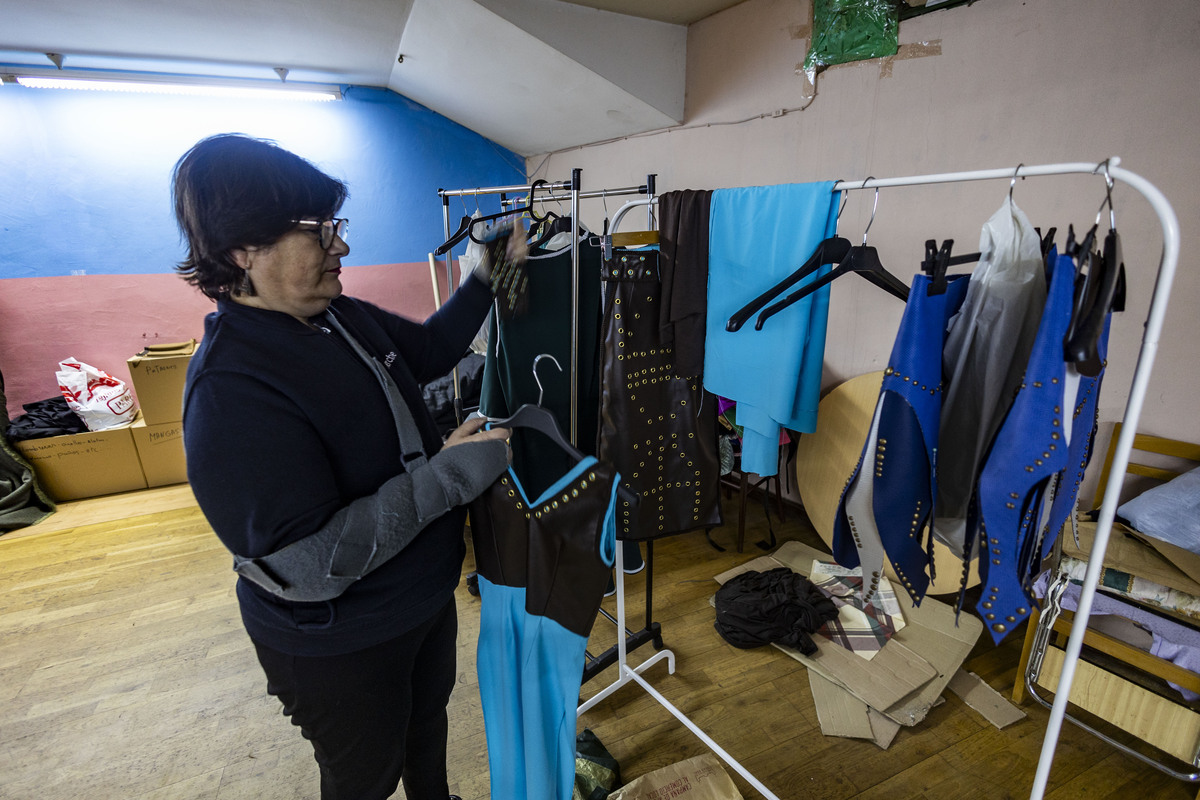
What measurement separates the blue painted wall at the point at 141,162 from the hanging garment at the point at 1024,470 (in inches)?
123

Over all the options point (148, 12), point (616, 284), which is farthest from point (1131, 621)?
point (148, 12)

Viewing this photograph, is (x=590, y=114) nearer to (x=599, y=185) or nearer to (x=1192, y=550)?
(x=599, y=185)

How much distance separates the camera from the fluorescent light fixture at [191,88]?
3225 millimetres

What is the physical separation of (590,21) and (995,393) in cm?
267

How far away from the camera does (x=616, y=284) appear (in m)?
1.37

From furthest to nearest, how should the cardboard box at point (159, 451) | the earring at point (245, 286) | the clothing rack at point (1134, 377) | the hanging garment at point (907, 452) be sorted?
the cardboard box at point (159, 451), the hanging garment at point (907, 452), the earring at point (245, 286), the clothing rack at point (1134, 377)

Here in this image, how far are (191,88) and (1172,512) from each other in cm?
508

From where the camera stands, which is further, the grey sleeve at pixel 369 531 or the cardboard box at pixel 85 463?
the cardboard box at pixel 85 463

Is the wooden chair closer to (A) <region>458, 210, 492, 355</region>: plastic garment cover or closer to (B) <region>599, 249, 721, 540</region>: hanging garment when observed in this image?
(B) <region>599, 249, 721, 540</region>: hanging garment

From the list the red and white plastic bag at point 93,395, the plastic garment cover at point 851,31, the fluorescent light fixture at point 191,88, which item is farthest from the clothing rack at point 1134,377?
the red and white plastic bag at point 93,395

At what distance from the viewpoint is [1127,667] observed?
1845mm

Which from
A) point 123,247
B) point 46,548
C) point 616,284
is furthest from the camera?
point 123,247

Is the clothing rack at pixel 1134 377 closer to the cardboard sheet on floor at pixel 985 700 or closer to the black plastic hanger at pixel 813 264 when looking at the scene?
the black plastic hanger at pixel 813 264

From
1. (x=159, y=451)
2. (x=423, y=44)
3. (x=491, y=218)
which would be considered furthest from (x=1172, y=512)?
(x=159, y=451)
